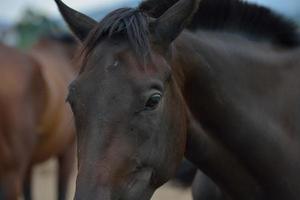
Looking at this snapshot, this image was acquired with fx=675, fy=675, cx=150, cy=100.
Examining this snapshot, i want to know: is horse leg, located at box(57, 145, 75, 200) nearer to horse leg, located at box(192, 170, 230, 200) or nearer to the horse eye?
horse leg, located at box(192, 170, 230, 200)

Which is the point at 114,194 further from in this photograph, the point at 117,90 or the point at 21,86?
the point at 21,86

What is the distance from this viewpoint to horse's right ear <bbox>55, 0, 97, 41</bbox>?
9.25 ft

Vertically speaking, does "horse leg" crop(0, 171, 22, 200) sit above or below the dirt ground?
above

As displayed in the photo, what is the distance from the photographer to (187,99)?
9.20ft

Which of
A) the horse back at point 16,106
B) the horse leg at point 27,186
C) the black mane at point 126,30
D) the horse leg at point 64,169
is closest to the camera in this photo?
the black mane at point 126,30

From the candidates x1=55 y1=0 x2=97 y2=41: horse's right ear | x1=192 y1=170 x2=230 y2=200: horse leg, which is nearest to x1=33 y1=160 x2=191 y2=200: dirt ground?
x1=192 y1=170 x2=230 y2=200: horse leg

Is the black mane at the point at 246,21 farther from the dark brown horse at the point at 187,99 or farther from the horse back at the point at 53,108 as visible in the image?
the horse back at the point at 53,108

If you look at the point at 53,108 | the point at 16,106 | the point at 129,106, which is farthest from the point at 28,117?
the point at 129,106

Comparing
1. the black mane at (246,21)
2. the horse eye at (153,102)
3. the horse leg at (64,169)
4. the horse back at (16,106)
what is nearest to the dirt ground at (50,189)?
the horse leg at (64,169)

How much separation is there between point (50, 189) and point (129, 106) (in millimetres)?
6898

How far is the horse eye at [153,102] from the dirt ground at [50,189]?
452 centimetres

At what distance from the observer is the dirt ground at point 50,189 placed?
7840 mm

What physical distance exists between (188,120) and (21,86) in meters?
3.54

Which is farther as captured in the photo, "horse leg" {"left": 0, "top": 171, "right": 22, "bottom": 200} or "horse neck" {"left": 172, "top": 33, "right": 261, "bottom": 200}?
"horse leg" {"left": 0, "top": 171, "right": 22, "bottom": 200}
